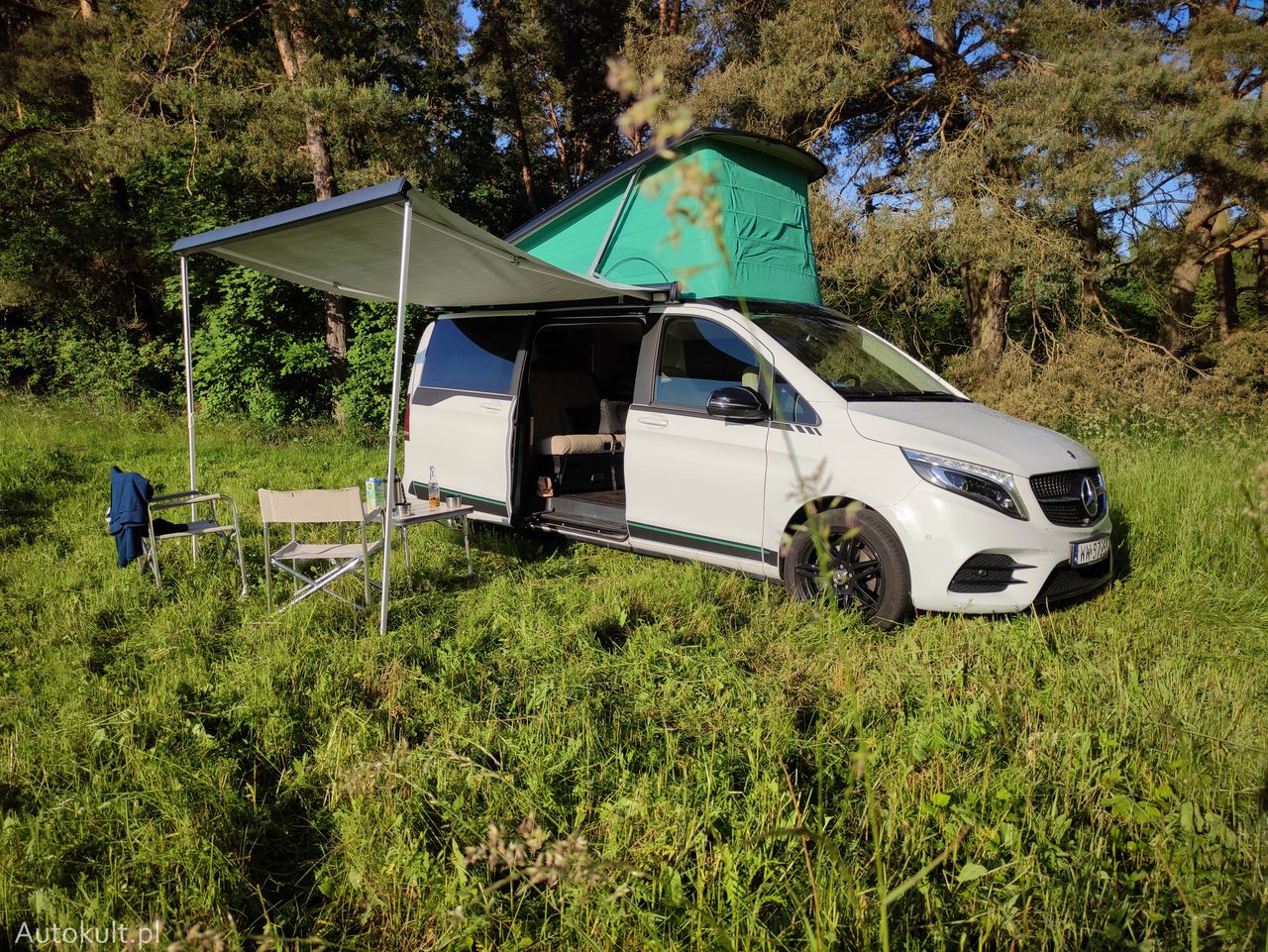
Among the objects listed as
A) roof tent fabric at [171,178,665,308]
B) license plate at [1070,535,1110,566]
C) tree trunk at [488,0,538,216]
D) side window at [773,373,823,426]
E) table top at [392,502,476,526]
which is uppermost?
tree trunk at [488,0,538,216]

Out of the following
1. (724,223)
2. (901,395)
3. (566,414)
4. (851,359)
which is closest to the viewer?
(901,395)

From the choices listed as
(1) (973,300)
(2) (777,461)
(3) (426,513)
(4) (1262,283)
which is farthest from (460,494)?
(4) (1262,283)

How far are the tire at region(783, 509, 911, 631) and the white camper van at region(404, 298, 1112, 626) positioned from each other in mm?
10

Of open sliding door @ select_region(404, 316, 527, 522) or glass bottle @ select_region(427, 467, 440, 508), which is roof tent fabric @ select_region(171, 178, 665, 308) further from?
glass bottle @ select_region(427, 467, 440, 508)

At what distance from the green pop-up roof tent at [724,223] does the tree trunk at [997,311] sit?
7006 mm

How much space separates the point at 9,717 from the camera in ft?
9.64

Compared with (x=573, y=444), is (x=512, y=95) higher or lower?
higher

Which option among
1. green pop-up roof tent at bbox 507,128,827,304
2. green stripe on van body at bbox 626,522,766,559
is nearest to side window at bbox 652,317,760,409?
green pop-up roof tent at bbox 507,128,827,304

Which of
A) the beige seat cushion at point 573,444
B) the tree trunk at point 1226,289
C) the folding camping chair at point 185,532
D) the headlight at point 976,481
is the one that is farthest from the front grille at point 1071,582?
the tree trunk at point 1226,289

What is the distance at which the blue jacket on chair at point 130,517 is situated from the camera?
458cm

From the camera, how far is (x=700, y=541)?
4613 mm

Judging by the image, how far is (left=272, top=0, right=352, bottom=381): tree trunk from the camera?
12.7m

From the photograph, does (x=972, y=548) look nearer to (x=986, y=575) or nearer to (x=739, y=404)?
(x=986, y=575)

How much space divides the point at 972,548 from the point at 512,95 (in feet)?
57.1
